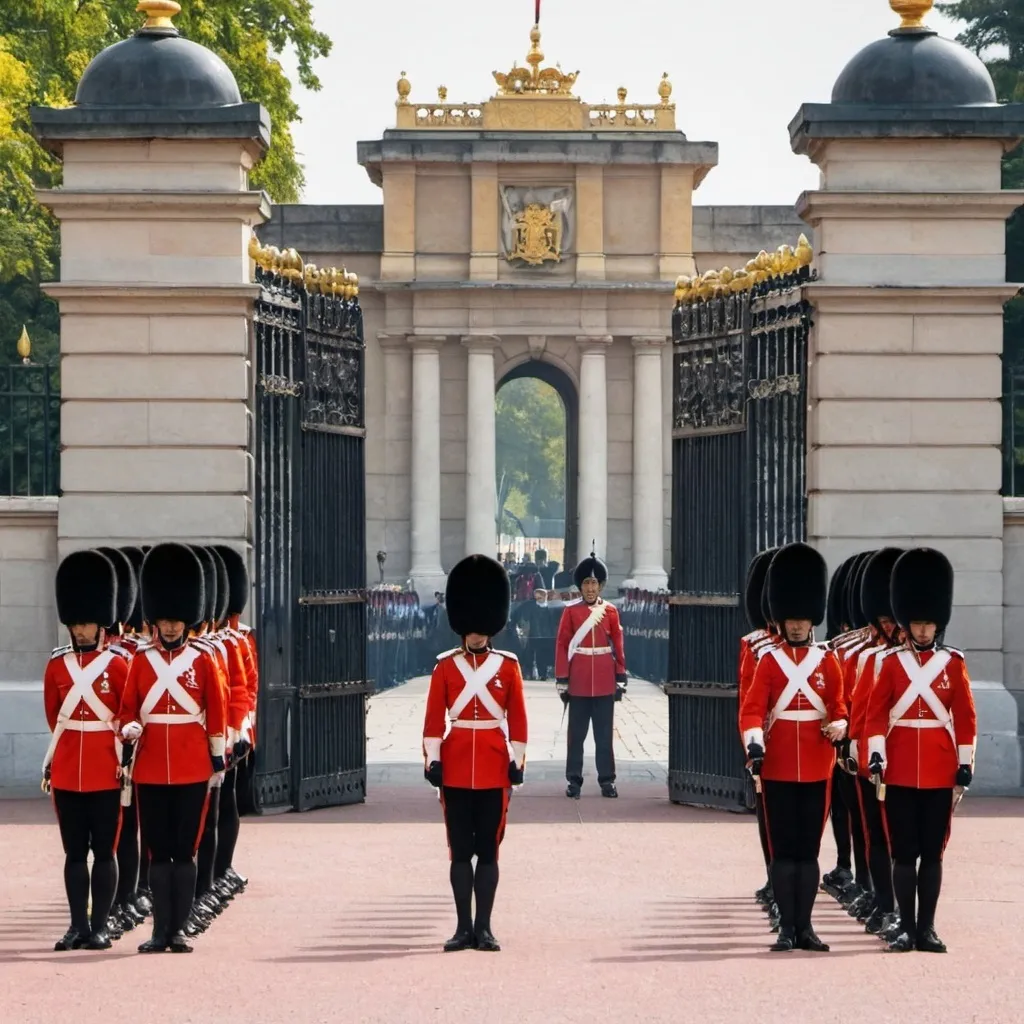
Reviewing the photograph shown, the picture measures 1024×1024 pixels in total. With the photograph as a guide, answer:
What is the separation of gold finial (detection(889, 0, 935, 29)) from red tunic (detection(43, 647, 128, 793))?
7.87 meters

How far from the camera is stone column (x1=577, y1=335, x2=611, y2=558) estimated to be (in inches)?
1620

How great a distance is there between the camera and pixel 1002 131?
50.0ft

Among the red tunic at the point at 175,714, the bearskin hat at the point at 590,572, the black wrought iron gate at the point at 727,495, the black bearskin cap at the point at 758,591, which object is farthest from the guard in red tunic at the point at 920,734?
the bearskin hat at the point at 590,572

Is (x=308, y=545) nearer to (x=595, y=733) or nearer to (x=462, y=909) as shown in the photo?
(x=595, y=733)

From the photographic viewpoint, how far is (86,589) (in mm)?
10047

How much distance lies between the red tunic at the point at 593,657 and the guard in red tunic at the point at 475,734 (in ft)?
19.8

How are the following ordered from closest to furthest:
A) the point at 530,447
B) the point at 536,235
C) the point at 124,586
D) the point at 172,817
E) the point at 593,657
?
the point at 172,817, the point at 124,586, the point at 593,657, the point at 536,235, the point at 530,447

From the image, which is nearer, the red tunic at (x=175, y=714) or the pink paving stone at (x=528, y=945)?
the pink paving stone at (x=528, y=945)

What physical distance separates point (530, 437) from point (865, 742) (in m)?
88.2

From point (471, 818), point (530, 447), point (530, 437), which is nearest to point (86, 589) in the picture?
point (471, 818)

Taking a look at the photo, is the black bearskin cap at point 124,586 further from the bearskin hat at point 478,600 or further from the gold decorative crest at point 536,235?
the gold decorative crest at point 536,235

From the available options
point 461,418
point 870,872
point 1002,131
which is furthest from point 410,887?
point 461,418

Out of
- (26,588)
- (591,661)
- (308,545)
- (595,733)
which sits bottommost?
(595,733)

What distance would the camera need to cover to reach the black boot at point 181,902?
960 centimetres
